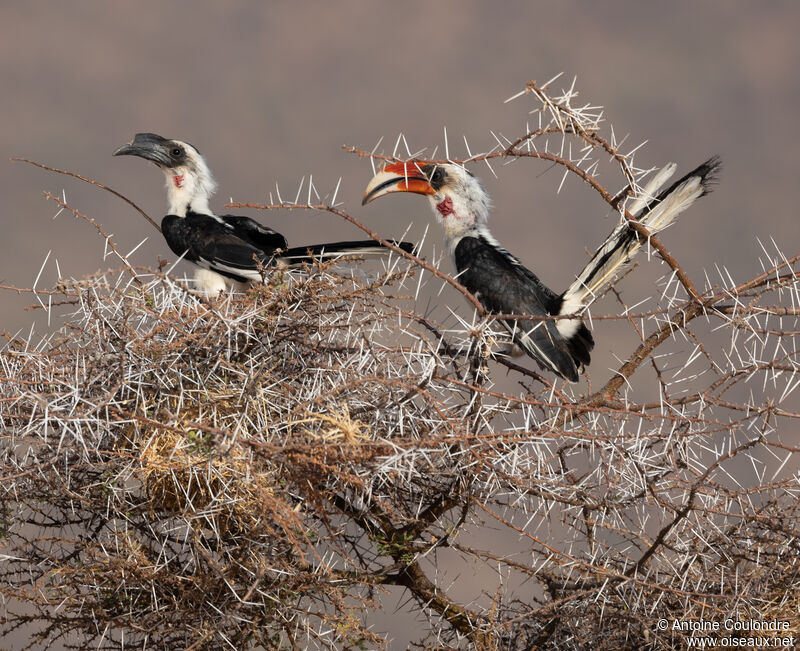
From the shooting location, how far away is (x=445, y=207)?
340 cm

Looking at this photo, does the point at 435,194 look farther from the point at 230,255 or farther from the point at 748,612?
the point at 748,612

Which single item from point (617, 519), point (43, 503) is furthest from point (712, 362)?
point (43, 503)

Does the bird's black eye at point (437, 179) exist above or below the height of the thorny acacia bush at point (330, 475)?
above

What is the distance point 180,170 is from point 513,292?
1.67 m

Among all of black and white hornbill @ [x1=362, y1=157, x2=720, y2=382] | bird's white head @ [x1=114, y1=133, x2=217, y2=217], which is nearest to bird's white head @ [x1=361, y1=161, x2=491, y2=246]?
black and white hornbill @ [x1=362, y1=157, x2=720, y2=382]

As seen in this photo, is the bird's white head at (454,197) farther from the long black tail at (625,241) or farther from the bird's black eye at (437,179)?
the long black tail at (625,241)

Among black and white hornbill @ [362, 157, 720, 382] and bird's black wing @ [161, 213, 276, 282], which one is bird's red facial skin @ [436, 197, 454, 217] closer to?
black and white hornbill @ [362, 157, 720, 382]

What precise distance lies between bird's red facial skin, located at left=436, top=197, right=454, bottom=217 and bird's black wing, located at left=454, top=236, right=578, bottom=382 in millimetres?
135

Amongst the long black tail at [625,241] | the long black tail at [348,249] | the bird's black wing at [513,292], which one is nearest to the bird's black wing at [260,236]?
the long black tail at [348,249]

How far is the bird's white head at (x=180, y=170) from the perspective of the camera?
372 centimetres

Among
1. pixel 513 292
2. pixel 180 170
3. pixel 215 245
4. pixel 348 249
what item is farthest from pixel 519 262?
pixel 180 170

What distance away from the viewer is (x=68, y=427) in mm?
2127

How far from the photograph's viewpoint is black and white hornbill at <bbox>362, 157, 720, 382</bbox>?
2.50m

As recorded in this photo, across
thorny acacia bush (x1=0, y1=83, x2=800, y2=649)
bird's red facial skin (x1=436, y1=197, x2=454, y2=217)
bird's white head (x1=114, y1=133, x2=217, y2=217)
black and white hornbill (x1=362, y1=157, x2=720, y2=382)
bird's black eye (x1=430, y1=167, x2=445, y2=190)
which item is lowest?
thorny acacia bush (x1=0, y1=83, x2=800, y2=649)
